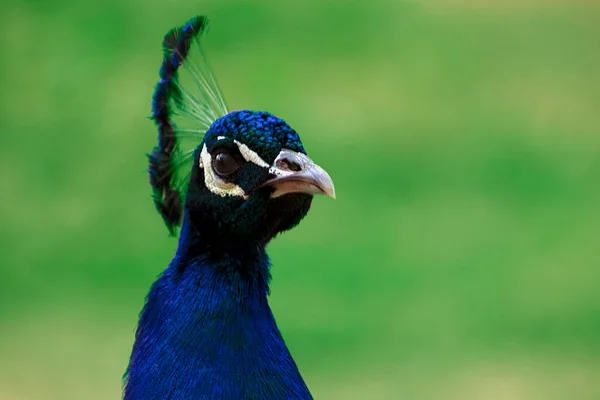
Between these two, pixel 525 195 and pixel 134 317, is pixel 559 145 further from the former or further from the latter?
pixel 134 317

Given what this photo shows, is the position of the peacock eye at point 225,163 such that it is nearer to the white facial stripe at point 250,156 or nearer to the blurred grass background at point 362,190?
the white facial stripe at point 250,156

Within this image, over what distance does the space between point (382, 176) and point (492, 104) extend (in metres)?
0.89

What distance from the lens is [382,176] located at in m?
5.06

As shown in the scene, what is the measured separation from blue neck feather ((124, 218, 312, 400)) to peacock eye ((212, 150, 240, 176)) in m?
0.13

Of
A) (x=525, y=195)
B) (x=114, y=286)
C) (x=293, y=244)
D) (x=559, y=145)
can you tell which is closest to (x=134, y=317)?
(x=114, y=286)

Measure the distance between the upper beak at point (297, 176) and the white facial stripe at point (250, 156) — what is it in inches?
0.8

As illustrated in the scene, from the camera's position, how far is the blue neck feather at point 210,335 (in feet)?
6.06

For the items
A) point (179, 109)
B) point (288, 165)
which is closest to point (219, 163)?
point (288, 165)

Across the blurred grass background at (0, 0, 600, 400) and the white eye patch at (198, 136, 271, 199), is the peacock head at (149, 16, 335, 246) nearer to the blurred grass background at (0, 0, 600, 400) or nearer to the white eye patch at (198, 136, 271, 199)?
the white eye patch at (198, 136, 271, 199)

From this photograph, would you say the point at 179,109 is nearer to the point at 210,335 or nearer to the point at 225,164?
the point at 225,164

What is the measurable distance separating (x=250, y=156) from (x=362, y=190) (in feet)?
10.2

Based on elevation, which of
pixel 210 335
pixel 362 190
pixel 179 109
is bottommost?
pixel 210 335

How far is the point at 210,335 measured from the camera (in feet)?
6.12

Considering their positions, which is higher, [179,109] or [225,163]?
[179,109]
